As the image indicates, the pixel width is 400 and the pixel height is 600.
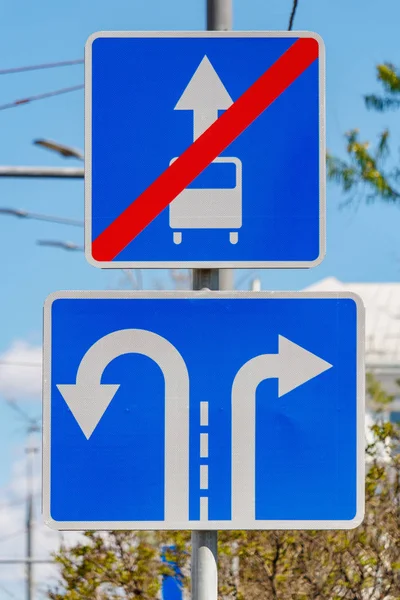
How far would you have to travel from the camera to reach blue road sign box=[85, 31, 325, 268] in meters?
3.27

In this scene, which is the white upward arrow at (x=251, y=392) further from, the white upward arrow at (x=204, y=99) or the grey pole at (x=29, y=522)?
the grey pole at (x=29, y=522)

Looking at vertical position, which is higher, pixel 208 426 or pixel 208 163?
pixel 208 163

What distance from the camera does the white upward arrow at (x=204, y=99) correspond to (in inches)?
130

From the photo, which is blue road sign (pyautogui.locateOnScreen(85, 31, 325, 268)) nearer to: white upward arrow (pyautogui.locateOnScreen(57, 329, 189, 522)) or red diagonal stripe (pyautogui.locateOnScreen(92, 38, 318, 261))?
red diagonal stripe (pyautogui.locateOnScreen(92, 38, 318, 261))

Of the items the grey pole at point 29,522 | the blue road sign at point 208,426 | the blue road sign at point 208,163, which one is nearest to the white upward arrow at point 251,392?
the blue road sign at point 208,426

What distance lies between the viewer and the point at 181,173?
3285 millimetres

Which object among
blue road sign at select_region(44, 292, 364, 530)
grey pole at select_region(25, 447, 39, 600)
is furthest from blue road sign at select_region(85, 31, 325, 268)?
grey pole at select_region(25, 447, 39, 600)

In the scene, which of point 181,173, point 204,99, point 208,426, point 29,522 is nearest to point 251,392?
point 208,426

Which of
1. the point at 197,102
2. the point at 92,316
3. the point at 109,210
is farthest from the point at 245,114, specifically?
the point at 92,316

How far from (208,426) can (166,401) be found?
115 millimetres

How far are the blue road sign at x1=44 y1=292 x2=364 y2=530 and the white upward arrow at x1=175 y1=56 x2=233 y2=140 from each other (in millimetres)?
507

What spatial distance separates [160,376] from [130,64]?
0.81 metres

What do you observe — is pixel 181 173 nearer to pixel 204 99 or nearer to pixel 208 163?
pixel 208 163

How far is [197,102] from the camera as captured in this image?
3.30 m
